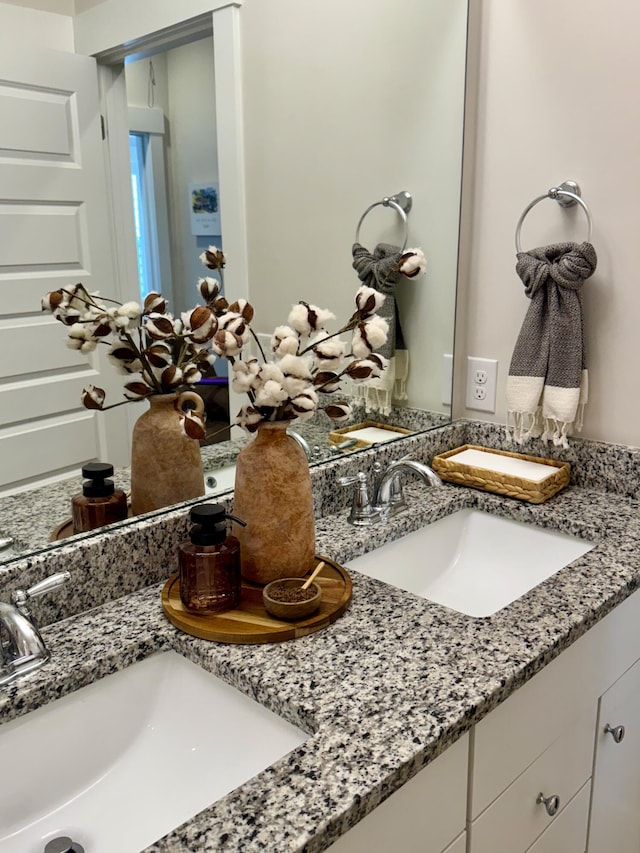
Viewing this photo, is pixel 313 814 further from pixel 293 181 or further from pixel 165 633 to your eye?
pixel 293 181

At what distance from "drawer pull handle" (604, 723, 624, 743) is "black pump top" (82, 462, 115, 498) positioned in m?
0.95

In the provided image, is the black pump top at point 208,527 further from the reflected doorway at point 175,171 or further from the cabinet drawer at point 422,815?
the cabinet drawer at point 422,815

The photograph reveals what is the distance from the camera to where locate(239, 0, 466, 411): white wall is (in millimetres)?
1373

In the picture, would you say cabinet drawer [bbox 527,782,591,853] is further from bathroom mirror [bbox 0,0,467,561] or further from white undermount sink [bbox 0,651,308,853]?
bathroom mirror [bbox 0,0,467,561]

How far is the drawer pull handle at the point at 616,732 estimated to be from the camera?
4.22ft

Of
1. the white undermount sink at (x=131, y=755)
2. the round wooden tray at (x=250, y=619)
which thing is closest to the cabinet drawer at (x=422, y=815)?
the white undermount sink at (x=131, y=755)

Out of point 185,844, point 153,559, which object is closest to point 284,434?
point 153,559

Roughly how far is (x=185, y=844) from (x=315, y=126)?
1274 mm

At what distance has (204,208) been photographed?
1240 millimetres

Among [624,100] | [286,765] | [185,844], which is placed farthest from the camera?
[624,100]

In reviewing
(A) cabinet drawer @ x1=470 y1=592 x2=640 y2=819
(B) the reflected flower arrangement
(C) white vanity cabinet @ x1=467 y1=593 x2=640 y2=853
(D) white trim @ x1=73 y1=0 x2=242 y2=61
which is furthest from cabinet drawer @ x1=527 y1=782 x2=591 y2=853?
(D) white trim @ x1=73 y1=0 x2=242 y2=61

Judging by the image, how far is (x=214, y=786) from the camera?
0.90 m

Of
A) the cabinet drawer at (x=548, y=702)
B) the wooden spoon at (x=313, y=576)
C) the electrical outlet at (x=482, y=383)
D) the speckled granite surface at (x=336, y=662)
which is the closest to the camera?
the speckled granite surface at (x=336, y=662)

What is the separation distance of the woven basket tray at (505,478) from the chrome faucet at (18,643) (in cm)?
97
